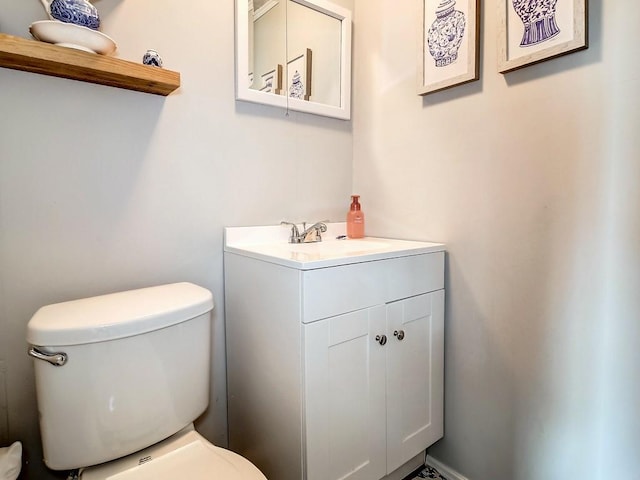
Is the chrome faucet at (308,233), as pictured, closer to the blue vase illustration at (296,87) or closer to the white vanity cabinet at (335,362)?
the white vanity cabinet at (335,362)

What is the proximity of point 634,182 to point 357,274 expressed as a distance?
2.46 ft

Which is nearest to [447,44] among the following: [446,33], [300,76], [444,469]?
[446,33]

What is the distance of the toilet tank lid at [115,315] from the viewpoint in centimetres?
78

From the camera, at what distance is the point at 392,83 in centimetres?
147

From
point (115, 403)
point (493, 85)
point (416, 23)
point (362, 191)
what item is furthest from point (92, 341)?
point (416, 23)

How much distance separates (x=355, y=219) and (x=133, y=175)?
2.94 ft

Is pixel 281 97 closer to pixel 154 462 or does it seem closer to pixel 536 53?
pixel 536 53

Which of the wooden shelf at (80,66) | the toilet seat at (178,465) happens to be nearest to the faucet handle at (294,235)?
the wooden shelf at (80,66)

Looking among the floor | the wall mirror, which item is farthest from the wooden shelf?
the floor

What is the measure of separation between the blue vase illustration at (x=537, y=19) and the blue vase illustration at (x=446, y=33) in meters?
0.18

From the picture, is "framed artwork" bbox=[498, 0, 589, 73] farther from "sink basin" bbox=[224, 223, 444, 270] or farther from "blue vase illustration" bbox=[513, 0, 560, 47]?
"sink basin" bbox=[224, 223, 444, 270]

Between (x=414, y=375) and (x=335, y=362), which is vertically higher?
(x=335, y=362)

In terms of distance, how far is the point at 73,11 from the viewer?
0.89m

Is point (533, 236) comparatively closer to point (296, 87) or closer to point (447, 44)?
point (447, 44)
